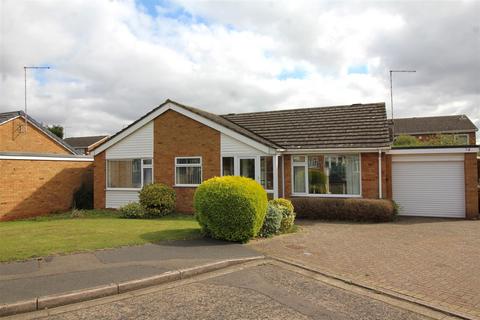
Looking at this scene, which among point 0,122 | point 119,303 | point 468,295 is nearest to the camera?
point 119,303

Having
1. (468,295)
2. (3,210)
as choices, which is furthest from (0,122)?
(468,295)

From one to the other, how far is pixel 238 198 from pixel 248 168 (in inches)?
248

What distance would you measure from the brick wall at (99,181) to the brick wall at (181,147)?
2.74 m

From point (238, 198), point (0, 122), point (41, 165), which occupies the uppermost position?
point (0, 122)

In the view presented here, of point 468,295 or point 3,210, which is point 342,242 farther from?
point 3,210

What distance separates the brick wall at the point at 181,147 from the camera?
16031 millimetres

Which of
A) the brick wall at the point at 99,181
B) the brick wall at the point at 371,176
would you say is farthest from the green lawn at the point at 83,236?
the brick wall at the point at 371,176

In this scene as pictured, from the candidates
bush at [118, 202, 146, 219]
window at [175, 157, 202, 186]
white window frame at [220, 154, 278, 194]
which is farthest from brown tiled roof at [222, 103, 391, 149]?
bush at [118, 202, 146, 219]

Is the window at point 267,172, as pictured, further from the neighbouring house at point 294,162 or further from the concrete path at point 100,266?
the concrete path at point 100,266

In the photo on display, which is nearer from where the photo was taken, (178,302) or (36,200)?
(178,302)

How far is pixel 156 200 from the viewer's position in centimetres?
1514

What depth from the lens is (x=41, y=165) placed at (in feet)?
55.5

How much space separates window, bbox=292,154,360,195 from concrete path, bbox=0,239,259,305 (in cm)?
766

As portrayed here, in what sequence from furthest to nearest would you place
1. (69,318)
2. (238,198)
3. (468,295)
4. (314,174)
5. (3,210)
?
(314,174) → (3,210) → (238,198) → (468,295) → (69,318)
